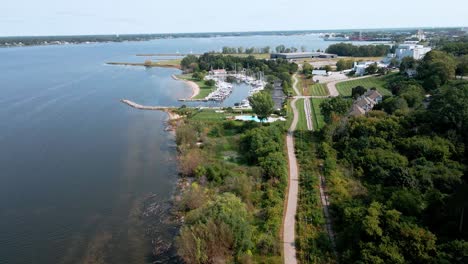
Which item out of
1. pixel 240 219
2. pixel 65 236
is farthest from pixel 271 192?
pixel 65 236

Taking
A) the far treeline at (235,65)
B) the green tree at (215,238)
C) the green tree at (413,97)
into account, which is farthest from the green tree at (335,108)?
the far treeline at (235,65)

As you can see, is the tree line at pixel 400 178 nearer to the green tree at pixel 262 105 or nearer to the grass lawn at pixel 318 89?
the green tree at pixel 262 105

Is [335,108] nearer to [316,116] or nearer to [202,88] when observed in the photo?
[316,116]

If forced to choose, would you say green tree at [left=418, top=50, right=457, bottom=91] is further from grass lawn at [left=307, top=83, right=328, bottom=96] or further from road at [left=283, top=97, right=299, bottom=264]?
road at [left=283, top=97, right=299, bottom=264]

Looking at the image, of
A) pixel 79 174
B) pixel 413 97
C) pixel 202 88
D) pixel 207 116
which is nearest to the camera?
pixel 79 174

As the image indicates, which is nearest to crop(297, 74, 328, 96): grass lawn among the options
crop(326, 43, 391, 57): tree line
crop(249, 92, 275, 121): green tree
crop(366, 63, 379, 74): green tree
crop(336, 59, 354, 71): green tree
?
crop(366, 63, 379, 74): green tree

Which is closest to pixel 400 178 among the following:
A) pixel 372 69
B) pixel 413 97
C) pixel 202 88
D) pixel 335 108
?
pixel 335 108

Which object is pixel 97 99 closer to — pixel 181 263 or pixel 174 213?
pixel 174 213
